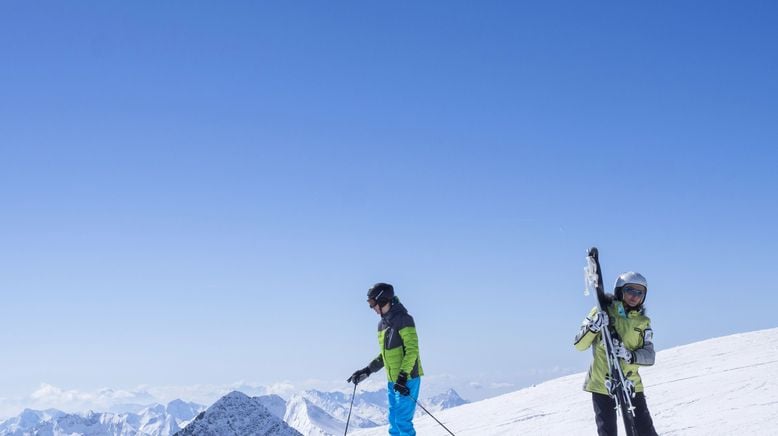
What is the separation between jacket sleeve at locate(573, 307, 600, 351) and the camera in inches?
249

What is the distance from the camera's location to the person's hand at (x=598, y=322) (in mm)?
6188

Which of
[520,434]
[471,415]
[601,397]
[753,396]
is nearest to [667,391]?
[753,396]

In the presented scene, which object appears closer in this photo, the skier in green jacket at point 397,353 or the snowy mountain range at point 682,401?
the skier in green jacket at point 397,353

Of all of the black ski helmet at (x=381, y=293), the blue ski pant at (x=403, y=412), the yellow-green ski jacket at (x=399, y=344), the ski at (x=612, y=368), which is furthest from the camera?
the black ski helmet at (x=381, y=293)

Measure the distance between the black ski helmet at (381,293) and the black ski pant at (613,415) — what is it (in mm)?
3328

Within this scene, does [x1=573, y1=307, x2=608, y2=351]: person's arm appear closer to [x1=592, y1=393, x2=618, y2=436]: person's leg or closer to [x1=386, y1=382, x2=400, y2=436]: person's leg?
[x1=592, y1=393, x2=618, y2=436]: person's leg

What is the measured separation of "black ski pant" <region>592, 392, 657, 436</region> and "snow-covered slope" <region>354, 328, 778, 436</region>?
8.91 feet

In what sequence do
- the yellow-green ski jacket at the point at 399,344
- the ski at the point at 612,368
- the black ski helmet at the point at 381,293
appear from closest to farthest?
the ski at the point at 612,368
the yellow-green ski jacket at the point at 399,344
the black ski helmet at the point at 381,293

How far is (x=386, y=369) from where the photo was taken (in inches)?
353

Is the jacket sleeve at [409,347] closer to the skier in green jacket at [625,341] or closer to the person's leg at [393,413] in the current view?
the person's leg at [393,413]

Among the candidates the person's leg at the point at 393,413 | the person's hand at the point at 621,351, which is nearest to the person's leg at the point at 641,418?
the person's hand at the point at 621,351

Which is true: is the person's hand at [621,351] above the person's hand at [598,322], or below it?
below

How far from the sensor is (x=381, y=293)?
29.3 ft

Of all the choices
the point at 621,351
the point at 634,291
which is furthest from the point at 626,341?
the point at 634,291
